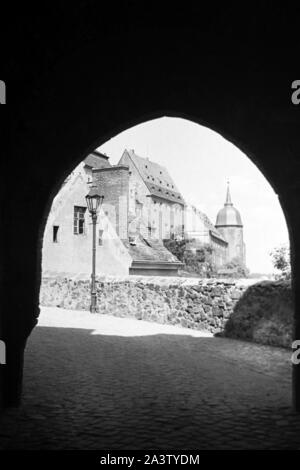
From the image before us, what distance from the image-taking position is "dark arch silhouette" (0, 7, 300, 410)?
4.55m

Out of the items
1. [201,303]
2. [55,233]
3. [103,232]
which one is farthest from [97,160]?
[201,303]

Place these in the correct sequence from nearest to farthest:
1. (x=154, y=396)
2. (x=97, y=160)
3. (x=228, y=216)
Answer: (x=154, y=396) → (x=97, y=160) → (x=228, y=216)

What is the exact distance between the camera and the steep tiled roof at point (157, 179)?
56.4 m

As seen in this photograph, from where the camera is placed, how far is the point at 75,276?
15055 millimetres

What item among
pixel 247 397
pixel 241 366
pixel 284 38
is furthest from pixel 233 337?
pixel 284 38

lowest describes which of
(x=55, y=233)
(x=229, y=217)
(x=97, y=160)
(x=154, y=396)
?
(x=154, y=396)

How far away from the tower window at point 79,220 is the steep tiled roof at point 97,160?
438 inches

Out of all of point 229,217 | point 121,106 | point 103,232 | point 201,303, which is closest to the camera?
point 121,106

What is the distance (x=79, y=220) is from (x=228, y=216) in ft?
221

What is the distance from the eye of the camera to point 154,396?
502 centimetres

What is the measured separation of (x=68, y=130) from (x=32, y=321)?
187cm

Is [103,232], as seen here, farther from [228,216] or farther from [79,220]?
[228,216]
